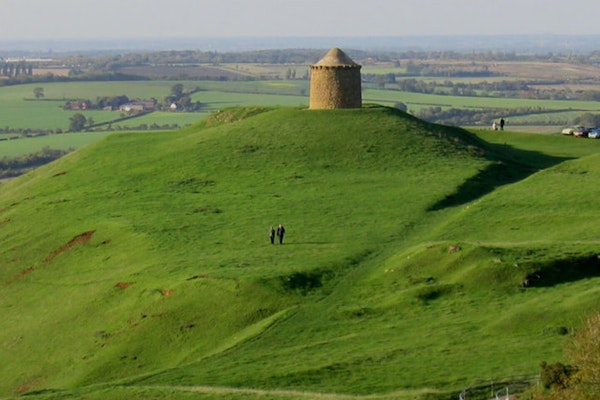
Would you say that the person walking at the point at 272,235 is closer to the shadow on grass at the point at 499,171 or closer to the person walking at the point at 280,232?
the person walking at the point at 280,232

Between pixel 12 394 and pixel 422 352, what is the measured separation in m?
15.4

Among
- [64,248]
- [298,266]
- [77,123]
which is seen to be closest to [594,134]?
[64,248]

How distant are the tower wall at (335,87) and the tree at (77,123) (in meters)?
101

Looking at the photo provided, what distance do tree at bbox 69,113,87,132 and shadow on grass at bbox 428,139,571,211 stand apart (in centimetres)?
10392

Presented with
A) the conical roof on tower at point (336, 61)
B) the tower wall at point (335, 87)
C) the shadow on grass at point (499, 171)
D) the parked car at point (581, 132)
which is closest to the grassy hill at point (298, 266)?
the shadow on grass at point (499, 171)

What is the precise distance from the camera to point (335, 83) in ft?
259

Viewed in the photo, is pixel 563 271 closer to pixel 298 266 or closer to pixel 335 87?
pixel 298 266

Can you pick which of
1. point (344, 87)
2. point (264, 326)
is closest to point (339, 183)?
point (344, 87)

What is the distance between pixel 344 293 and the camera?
4450 centimetres

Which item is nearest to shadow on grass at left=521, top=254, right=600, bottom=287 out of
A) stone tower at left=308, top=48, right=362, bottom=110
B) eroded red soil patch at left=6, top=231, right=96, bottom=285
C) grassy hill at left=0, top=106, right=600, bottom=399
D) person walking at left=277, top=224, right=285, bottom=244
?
grassy hill at left=0, top=106, right=600, bottom=399

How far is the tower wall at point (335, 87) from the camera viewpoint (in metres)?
78.7

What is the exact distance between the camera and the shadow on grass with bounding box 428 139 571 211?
6066 cm

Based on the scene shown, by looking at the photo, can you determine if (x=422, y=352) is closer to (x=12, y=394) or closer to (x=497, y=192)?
(x=12, y=394)

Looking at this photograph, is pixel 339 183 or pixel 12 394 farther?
pixel 339 183
